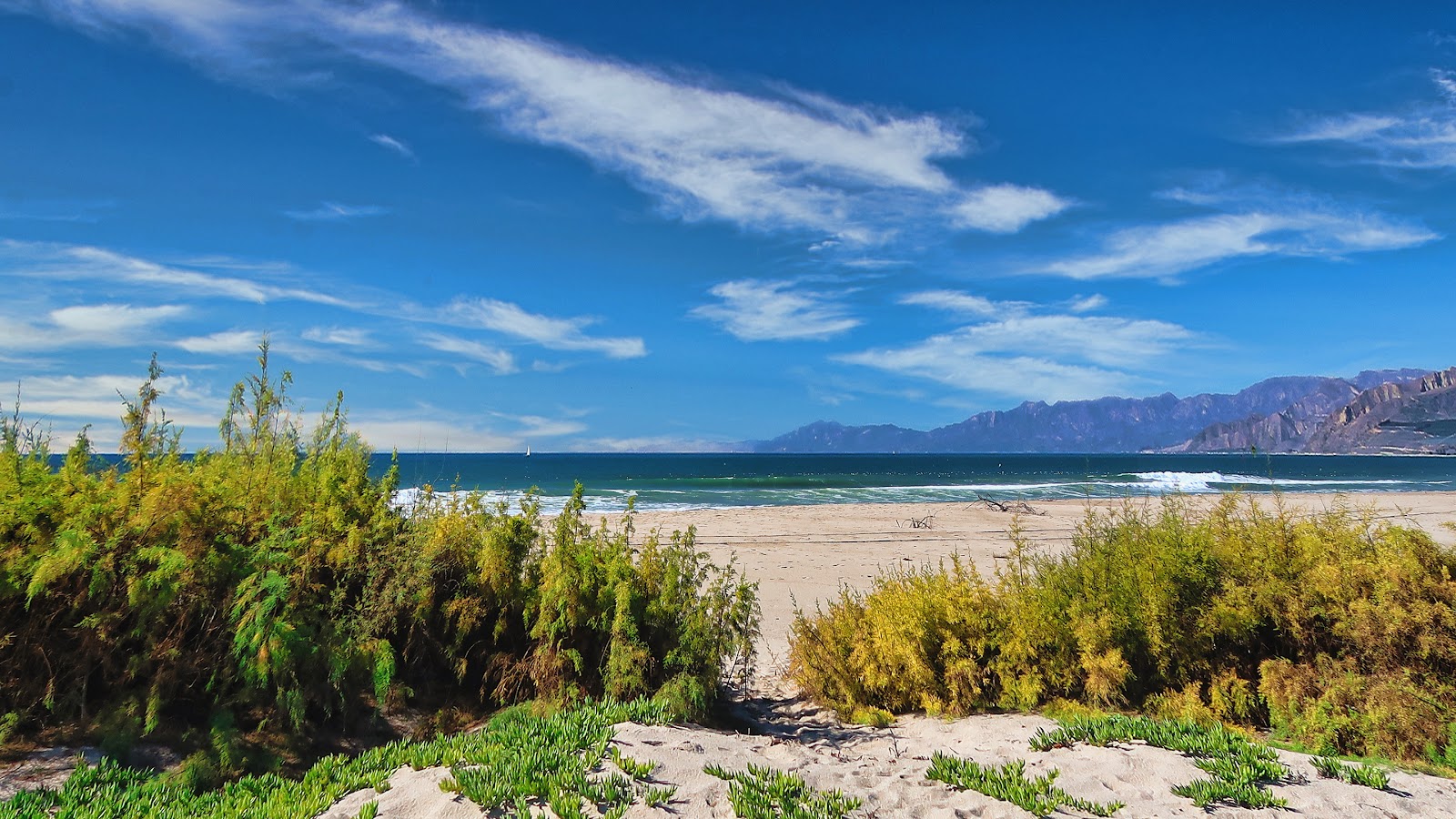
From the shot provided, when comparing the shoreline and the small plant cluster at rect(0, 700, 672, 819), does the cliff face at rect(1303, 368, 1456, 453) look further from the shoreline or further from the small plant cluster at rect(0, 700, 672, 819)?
the small plant cluster at rect(0, 700, 672, 819)

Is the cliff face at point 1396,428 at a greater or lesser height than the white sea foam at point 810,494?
greater

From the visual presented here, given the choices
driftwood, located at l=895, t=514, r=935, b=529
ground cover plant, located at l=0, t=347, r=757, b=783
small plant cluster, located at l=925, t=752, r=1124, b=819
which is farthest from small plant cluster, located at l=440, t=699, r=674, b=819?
driftwood, located at l=895, t=514, r=935, b=529

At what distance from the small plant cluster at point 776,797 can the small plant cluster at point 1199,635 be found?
2.26 meters

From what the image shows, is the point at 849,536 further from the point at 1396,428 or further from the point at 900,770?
the point at 1396,428

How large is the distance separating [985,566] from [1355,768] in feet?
38.0

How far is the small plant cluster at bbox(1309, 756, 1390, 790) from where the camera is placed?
4031 mm

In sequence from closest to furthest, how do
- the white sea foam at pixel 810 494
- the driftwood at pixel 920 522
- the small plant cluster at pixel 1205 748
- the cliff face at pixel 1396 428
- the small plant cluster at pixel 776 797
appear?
the small plant cluster at pixel 776 797, the small plant cluster at pixel 1205 748, the driftwood at pixel 920 522, the white sea foam at pixel 810 494, the cliff face at pixel 1396 428

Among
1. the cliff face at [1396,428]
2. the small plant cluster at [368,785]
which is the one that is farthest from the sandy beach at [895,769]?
the cliff face at [1396,428]

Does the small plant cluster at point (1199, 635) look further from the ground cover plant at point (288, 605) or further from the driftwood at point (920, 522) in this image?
the driftwood at point (920, 522)

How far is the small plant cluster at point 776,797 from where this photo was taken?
11.5 feet

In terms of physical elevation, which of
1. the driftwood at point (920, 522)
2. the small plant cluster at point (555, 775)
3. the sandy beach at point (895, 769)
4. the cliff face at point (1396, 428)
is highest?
the cliff face at point (1396, 428)

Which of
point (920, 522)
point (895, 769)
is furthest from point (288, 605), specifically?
point (920, 522)

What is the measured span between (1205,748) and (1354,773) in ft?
2.37

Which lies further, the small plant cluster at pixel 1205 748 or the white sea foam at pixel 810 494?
the white sea foam at pixel 810 494
